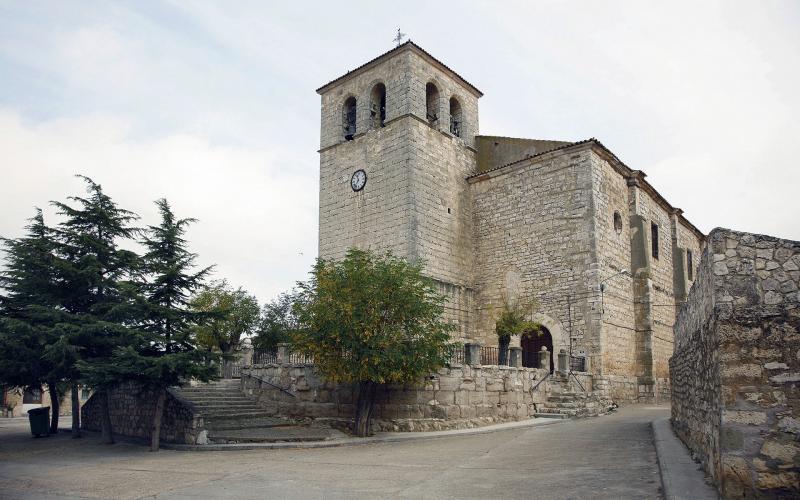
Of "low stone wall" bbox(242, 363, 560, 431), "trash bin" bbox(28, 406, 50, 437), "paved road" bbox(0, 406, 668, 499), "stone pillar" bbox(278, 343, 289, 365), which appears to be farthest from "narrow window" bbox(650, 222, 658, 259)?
"trash bin" bbox(28, 406, 50, 437)

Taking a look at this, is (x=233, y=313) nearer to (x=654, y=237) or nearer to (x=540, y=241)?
(x=540, y=241)

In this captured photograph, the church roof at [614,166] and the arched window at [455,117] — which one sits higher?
the arched window at [455,117]

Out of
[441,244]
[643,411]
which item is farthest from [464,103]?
[643,411]

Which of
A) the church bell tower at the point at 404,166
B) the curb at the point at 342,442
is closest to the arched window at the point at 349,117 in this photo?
the church bell tower at the point at 404,166

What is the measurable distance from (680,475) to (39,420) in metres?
18.1

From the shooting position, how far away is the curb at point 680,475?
620 centimetres

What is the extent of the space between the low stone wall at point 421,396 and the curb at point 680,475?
241 inches

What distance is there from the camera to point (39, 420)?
18.5 meters

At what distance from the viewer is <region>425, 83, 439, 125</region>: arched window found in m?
25.8

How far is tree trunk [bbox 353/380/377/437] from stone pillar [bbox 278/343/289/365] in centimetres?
326

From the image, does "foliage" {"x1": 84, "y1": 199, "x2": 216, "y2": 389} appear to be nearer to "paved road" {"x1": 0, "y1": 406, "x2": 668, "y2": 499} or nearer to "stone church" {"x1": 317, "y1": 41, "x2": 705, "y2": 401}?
"paved road" {"x1": 0, "y1": 406, "x2": 668, "y2": 499}

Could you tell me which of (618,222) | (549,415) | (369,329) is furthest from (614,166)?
(369,329)

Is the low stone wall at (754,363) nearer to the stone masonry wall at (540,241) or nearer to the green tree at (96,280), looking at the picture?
the green tree at (96,280)

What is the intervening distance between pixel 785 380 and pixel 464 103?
22.5m
